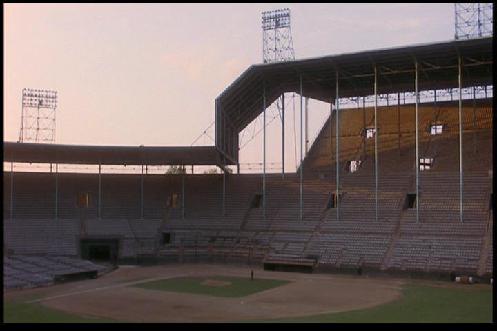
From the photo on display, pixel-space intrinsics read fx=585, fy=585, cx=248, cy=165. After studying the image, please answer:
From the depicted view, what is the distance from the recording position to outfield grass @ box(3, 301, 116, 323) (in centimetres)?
2641

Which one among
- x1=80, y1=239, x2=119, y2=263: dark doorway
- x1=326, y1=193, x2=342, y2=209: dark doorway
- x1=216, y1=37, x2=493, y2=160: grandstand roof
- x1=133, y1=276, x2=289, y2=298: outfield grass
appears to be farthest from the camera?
x1=80, y1=239, x2=119, y2=263: dark doorway

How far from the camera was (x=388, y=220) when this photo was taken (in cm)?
5019

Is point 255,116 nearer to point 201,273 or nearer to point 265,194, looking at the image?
point 265,194

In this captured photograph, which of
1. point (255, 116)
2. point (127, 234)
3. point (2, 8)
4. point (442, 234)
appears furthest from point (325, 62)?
point (2, 8)

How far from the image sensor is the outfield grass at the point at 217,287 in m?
35.8

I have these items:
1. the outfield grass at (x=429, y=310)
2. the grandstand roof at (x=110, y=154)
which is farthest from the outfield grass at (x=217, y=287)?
the grandstand roof at (x=110, y=154)

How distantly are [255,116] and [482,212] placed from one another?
24.6 m

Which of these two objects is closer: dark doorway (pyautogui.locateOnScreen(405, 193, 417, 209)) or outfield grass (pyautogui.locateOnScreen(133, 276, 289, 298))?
outfield grass (pyautogui.locateOnScreen(133, 276, 289, 298))

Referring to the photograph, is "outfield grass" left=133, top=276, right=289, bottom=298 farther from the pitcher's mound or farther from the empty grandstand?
the empty grandstand

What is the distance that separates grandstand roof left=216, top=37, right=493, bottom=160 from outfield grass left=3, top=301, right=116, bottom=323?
28131mm

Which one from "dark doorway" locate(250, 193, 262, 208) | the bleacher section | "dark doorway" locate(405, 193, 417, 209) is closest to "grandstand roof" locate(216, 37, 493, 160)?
"dark doorway" locate(250, 193, 262, 208)

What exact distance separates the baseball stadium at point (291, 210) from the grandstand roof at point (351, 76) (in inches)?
A: 8.0

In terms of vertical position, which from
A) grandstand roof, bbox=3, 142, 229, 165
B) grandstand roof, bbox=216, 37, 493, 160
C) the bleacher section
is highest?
grandstand roof, bbox=216, 37, 493, 160

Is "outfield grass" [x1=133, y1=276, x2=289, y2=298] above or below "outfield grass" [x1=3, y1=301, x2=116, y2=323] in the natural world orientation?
below
